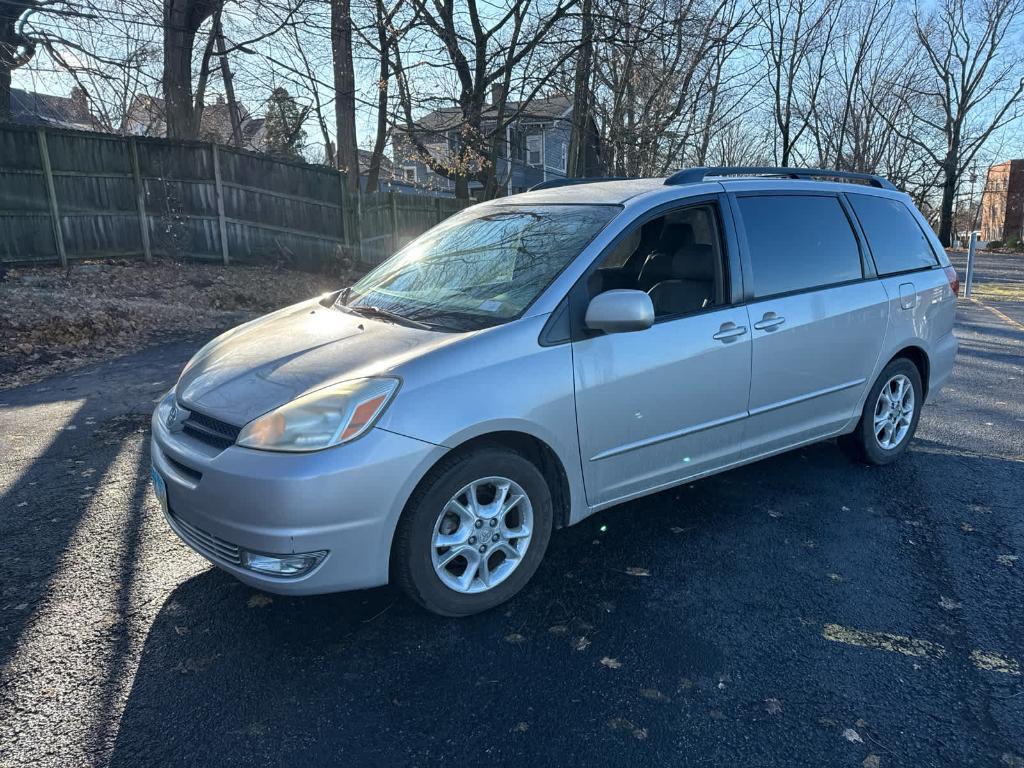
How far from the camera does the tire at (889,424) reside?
184 inches

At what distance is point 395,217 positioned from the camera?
18359mm

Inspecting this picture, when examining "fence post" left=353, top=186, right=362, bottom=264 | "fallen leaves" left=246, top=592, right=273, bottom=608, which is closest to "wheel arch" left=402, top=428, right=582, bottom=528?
"fallen leaves" left=246, top=592, right=273, bottom=608

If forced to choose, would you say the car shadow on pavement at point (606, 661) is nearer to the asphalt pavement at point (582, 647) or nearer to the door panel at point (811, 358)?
the asphalt pavement at point (582, 647)

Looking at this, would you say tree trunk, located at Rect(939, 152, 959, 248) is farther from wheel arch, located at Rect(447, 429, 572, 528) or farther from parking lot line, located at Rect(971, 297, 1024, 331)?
wheel arch, located at Rect(447, 429, 572, 528)

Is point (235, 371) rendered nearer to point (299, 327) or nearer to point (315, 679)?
point (299, 327)

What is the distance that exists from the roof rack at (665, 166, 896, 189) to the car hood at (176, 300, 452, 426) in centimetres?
172

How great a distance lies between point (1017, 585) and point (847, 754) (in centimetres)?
164

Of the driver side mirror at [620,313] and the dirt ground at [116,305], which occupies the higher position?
the driver side mirror at [620,313]

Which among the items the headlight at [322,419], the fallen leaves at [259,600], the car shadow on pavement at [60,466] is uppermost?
the headlight at [322,419]

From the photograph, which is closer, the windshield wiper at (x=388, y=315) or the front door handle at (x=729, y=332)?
the windshield wiper at (x=388, y=315)

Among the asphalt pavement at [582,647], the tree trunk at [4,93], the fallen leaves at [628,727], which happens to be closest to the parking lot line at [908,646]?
the asphalt pavement at [582,647]

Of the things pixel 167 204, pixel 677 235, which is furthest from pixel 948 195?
pixel 677 235

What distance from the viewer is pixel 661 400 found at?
3.48 meters

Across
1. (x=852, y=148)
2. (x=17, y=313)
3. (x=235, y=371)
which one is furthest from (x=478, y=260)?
(x=852, y=148)
